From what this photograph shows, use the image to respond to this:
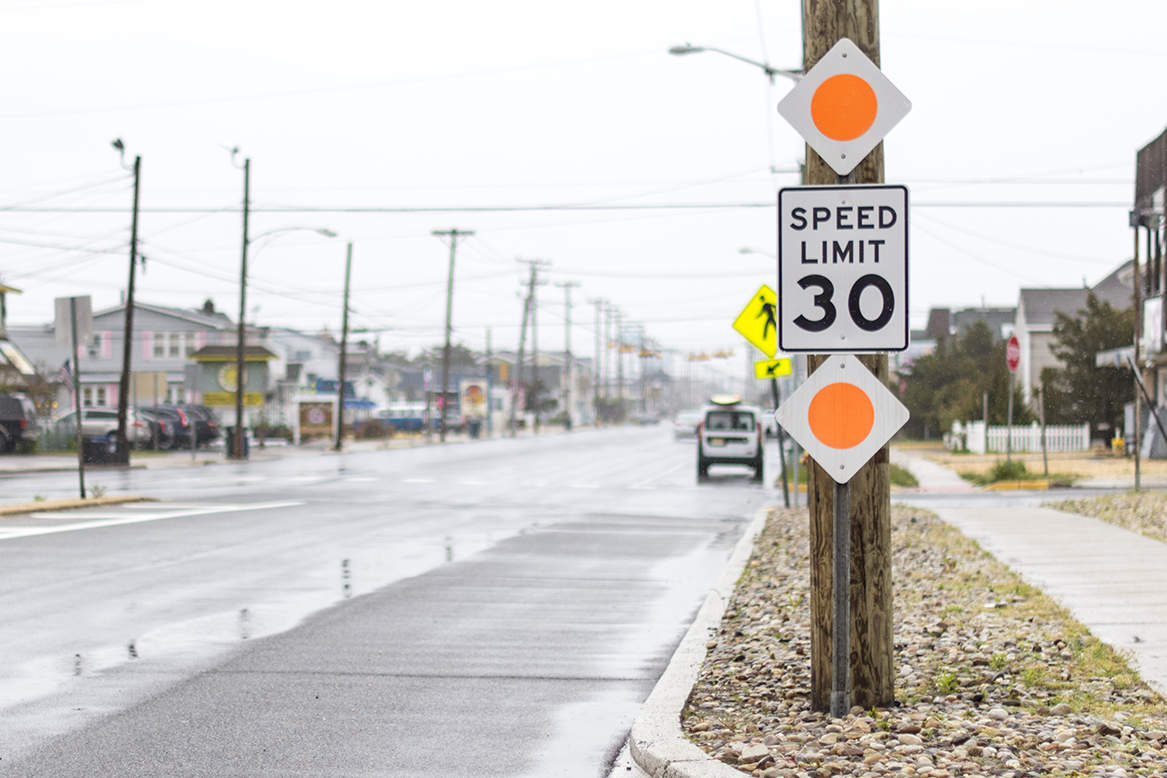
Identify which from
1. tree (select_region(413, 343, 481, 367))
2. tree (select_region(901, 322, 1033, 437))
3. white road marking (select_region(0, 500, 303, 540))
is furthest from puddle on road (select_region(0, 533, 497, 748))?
tree (select_region(413, 343, 481, 367))

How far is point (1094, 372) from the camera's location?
4291 cm

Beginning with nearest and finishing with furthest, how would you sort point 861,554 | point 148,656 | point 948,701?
point 861,554 → point 948,701 → point 148,656

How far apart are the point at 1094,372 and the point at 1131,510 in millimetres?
27354

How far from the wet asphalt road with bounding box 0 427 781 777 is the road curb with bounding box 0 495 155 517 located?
676 mm

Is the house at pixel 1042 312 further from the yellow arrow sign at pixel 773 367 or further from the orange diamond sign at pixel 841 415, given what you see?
the orange diamond sign at pixel 841 415

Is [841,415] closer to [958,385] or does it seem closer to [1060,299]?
[958,385]

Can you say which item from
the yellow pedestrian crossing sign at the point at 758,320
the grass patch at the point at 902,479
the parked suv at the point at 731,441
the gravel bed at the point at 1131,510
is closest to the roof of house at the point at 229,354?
the parked suv at the point at 731,441

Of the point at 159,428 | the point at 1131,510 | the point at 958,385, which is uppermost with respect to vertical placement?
the point at 958,385

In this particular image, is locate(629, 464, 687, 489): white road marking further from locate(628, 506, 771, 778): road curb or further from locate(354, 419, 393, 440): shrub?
locate(354, 419, 393, 440): shrub

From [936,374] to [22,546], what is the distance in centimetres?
4940

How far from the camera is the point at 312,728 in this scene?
22.4 ft

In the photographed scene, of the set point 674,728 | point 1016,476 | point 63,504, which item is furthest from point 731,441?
point 674,728

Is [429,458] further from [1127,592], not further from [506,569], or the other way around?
[1127,592]

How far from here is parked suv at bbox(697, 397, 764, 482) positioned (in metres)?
34.2
